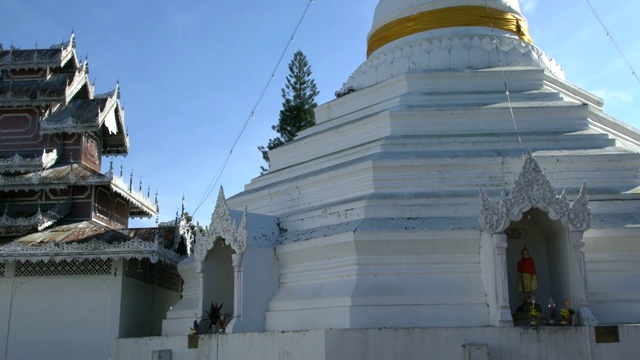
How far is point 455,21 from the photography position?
52.1 ft

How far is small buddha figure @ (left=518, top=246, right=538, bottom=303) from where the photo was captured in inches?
422

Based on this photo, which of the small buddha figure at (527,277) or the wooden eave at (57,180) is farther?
the wooden eave at (57,180)

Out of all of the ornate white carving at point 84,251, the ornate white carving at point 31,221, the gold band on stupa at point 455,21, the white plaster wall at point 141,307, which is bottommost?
the white plaster wall at point 141,307

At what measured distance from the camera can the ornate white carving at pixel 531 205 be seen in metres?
10.4

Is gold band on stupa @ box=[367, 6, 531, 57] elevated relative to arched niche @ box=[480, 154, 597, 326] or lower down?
elevated

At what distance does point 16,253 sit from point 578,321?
12083 mm

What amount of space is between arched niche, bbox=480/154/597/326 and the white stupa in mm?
22

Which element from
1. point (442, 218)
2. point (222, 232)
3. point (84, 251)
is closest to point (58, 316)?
point (84, 251)

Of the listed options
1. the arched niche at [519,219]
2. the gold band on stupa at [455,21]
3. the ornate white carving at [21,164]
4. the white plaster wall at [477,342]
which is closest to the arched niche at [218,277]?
the white plaster wall at [477,342]

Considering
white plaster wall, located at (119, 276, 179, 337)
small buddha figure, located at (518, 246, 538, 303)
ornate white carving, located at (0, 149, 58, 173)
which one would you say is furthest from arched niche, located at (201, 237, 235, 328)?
ornate white carving, located at (0, 149, 58, 173)

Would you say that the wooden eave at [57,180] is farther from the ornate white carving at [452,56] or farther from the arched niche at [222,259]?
the ornate white carving at [452,56]

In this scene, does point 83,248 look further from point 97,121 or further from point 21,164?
point 97,121

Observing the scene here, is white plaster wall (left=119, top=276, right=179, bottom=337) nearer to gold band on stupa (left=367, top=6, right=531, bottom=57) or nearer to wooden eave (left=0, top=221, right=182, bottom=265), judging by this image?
wooden eave (left=0, top=221, right=182, bottom=265)

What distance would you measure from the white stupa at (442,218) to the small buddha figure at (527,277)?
1.15 ft
